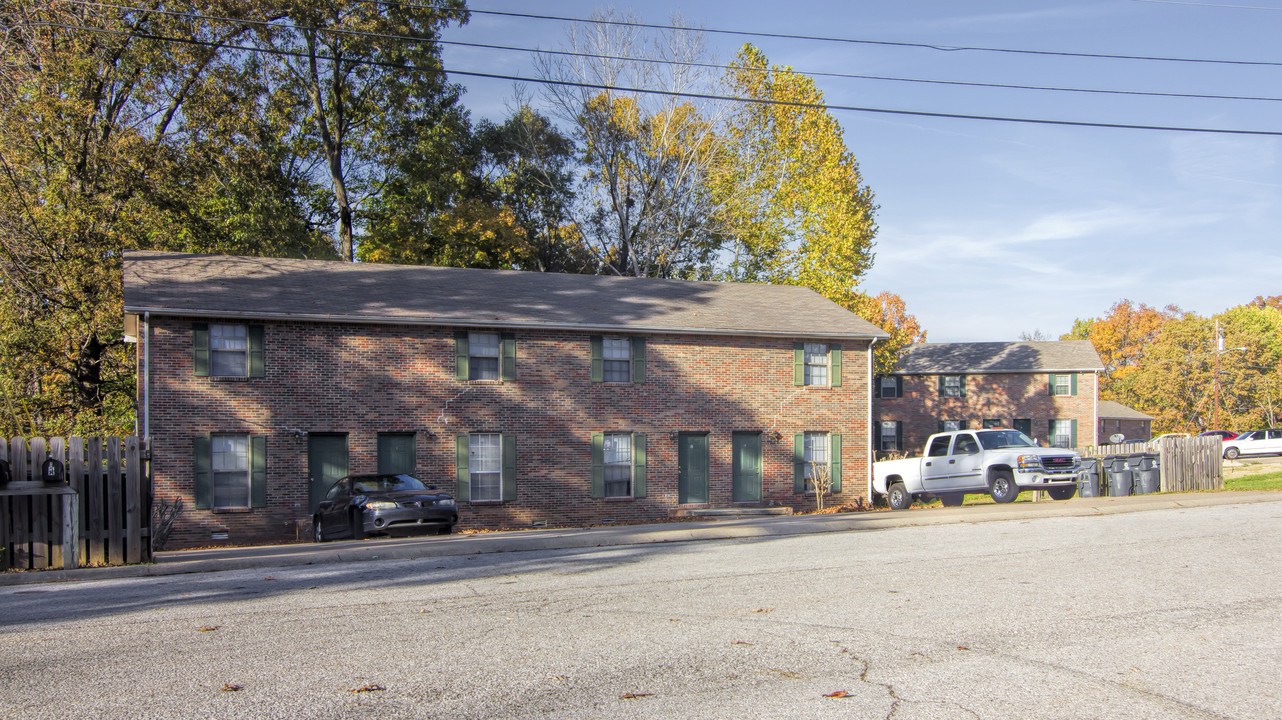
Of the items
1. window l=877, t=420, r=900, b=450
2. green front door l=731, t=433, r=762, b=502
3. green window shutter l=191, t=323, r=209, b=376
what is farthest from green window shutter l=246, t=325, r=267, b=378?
window l=877, t=420, r=900, b=450

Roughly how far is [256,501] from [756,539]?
38.9ft

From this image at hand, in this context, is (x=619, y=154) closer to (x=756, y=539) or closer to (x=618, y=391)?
(x=618, y=391)

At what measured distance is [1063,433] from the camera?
48.7 m

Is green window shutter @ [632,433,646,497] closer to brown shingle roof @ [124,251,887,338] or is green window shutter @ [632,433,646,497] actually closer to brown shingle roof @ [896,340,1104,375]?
brown shingle roof @ [124,251,887,338]

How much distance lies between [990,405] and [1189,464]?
23.5 meters

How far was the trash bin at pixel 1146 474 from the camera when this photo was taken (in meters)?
26.1

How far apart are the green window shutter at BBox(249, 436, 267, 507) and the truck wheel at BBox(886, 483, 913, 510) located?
624 inches

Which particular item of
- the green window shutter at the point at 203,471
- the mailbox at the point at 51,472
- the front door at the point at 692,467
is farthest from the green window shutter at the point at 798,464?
the mailbox at the point at 51,472

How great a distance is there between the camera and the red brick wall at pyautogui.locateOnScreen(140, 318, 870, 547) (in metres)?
20.6

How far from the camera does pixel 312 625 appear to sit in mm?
7980

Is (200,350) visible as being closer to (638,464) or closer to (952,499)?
(638,464)

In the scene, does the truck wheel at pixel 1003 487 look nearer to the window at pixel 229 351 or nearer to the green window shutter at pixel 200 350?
the window at pixel 229 351

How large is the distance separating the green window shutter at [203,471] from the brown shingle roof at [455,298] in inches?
114

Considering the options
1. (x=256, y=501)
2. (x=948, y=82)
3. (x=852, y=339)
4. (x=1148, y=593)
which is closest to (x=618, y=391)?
(x=852, y=339)
